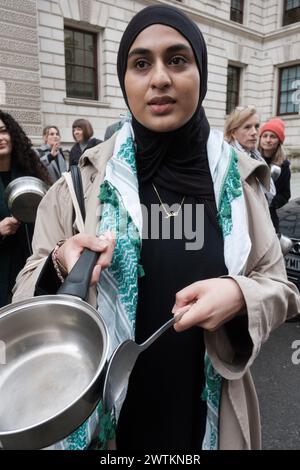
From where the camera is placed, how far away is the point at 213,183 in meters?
1.17

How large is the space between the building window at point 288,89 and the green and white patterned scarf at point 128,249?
754 inches

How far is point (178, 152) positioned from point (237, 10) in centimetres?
1983

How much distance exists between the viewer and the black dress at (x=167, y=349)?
1135 mm

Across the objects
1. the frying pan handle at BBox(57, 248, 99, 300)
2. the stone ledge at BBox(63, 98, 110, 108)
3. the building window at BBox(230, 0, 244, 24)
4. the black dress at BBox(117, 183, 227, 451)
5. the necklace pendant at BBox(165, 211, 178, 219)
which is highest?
the building window at BBox(230, 0, 244, 24)

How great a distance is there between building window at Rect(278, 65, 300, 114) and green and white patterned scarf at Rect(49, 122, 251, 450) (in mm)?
19145

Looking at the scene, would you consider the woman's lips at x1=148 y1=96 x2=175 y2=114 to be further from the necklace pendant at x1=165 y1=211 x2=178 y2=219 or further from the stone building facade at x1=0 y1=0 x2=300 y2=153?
the stone building facade at x1=0 y1=0 x2=300 y2=153

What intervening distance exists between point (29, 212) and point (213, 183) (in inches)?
51.5

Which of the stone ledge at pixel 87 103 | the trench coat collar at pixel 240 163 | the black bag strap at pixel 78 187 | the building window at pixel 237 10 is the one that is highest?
the building window at pixel 237 10

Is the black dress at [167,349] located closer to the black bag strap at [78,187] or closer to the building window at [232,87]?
the black bag strap at [78,187]

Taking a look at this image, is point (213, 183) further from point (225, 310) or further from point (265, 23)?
point (265, 23)

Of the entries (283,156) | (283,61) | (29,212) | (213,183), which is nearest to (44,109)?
(283,156)

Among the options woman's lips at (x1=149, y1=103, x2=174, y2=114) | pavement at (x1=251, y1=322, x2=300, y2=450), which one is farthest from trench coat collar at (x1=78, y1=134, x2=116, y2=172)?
pavement at (x1=251, y1=322, x2=300, y2=450)

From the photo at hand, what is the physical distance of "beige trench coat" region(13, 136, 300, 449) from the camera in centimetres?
100

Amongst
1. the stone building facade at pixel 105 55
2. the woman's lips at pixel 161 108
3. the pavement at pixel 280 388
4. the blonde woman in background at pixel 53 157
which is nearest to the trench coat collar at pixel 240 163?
the woman's lips at pixel 161 108
